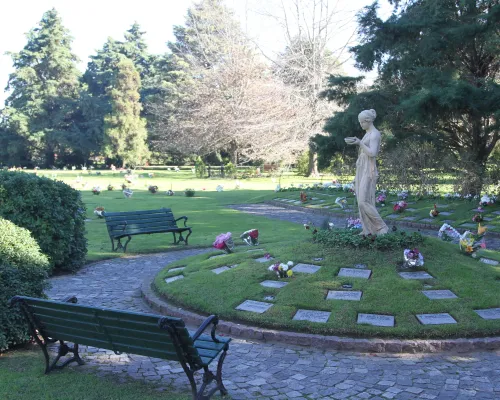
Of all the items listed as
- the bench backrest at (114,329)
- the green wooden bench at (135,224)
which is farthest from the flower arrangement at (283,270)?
the green wooden bench at (135,224)

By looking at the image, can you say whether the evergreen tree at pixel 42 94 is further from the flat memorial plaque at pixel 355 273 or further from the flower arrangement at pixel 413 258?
the flower arrangement at pixel 413 258

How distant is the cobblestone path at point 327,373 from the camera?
442cm

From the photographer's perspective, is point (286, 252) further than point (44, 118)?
No

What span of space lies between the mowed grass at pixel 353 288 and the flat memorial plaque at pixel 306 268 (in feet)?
0.35

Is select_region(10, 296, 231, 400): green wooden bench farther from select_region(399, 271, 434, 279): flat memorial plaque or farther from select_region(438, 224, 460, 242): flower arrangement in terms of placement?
select_region(438, 224, 460, 242): flower arrangement

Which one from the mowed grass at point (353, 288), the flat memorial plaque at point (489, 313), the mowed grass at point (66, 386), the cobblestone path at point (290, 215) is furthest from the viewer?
the cobblestone path at point (290, 215)

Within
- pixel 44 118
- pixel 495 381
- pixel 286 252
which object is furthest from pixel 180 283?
pixel 44 118

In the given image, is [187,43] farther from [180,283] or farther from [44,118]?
[180,283]

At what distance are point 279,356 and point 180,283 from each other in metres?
2.78

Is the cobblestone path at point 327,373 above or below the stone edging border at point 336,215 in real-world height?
below

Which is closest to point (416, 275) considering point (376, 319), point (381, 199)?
point (376, 319)

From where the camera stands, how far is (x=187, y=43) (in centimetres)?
5288

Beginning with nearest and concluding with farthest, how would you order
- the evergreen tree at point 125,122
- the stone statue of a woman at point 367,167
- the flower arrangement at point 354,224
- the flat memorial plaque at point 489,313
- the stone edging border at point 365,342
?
the stone edging border at point 365,342, the flat memorial plaque at point 489,313, the stone statue of a woman at point 367,167, the flower arrangement at point 354,224, the evergreen tree at point 125,122

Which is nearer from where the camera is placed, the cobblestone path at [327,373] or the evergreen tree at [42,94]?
the cobblestone path at [327,373]
